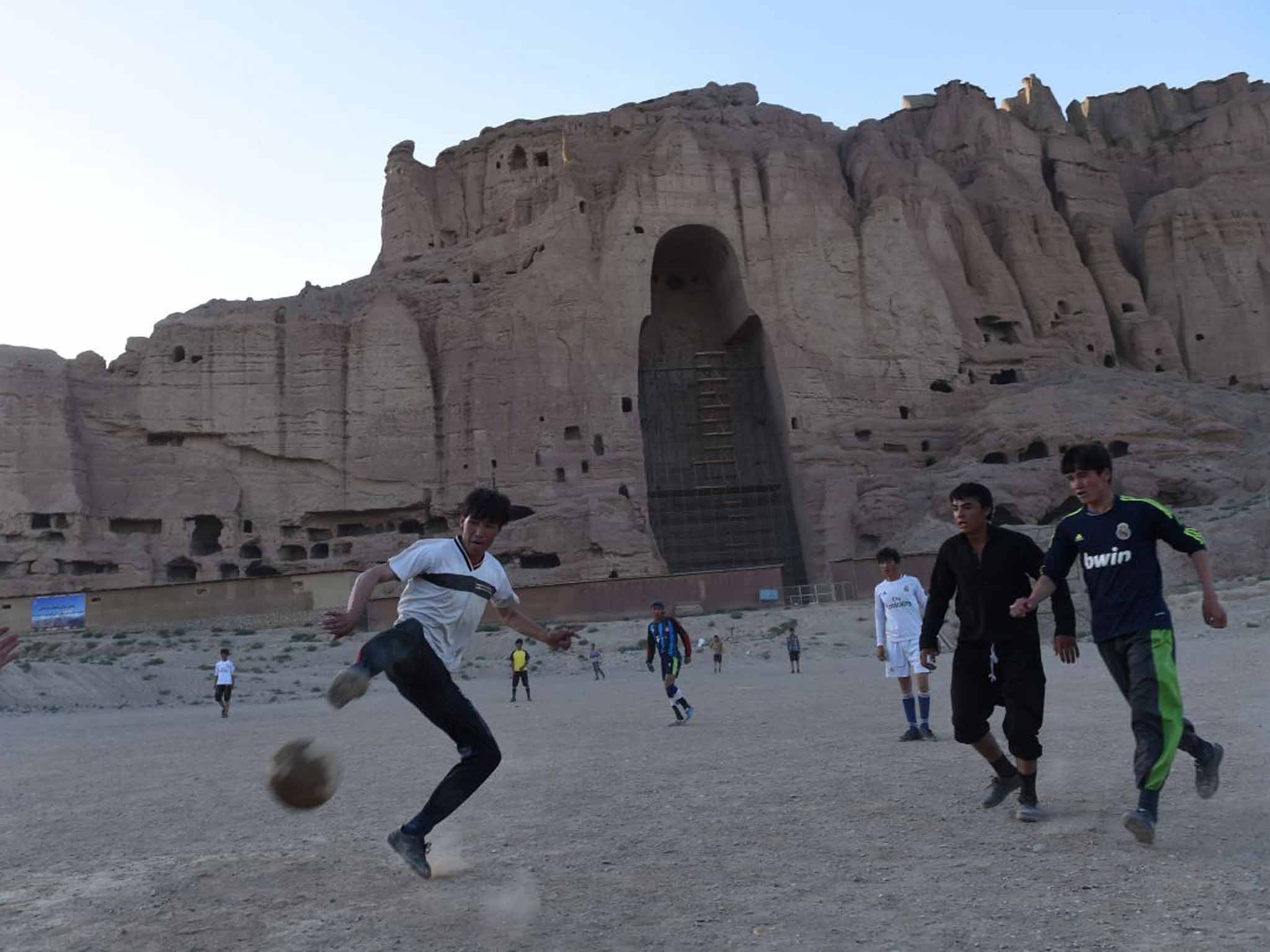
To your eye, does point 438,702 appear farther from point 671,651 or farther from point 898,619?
point 671,651

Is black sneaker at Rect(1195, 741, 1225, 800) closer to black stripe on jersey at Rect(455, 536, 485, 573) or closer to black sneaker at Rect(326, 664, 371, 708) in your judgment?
black stripe on jersey at Rect(455, 536, 485, 573)

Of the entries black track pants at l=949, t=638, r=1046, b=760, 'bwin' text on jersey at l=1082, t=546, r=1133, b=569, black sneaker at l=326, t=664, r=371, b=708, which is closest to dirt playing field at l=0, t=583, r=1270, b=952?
black track pants at l=949, t=638, r=1046, b=760

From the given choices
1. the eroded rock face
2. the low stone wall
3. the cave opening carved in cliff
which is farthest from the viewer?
the cave opening carved in cliff

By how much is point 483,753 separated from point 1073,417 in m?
37.2

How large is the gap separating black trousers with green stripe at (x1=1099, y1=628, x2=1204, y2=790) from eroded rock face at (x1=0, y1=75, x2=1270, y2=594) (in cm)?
3017

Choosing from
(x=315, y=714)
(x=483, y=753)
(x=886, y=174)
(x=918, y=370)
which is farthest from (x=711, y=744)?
(x=886, y=174)

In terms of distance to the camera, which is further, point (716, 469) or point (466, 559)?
point (716, 469)

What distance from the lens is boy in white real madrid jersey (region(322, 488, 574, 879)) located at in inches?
172

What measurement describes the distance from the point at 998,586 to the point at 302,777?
133 inches

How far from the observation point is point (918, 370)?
42219mm

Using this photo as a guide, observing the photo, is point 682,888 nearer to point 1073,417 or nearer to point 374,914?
point 374,914

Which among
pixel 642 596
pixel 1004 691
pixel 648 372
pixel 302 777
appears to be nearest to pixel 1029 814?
pixel 1004 691

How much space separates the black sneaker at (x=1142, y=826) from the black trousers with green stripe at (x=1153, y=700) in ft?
0.59

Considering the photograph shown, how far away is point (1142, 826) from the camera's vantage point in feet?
13.4
